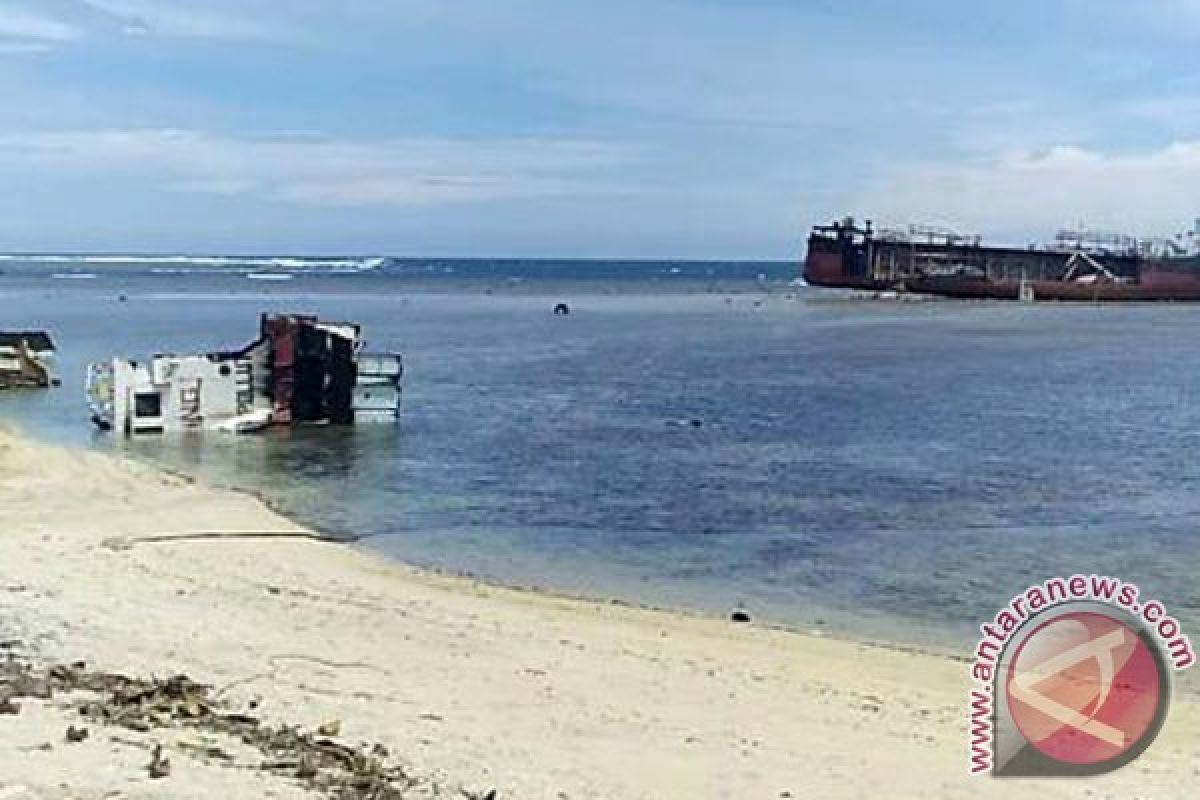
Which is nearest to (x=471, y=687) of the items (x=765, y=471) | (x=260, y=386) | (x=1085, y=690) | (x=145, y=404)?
(x=1085, y=690)

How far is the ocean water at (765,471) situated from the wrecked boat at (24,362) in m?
0.88

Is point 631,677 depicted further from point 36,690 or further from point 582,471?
point 582,471

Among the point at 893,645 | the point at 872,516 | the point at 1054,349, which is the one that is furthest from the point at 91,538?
the point at 1054,349

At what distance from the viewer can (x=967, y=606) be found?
14805mm

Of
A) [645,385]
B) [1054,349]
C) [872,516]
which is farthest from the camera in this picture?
[1054,349]

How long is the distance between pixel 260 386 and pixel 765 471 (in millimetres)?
10522

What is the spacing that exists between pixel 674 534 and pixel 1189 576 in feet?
19.3

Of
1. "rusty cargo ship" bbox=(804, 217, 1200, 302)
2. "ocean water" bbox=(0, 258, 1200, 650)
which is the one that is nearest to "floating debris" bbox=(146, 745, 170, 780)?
"ocean water" bbox=(0, 258, 1200, 650)

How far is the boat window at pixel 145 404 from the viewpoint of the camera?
91.4ft

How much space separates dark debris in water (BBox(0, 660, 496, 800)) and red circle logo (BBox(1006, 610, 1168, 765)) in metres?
4.08

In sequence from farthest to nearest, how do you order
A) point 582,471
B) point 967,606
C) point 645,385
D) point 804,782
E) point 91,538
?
point 645,385 < point 582,471 < point 91,538 < point 967,606 < point 804,782

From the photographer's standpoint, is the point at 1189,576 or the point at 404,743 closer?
the point at 404,743

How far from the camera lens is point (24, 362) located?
1441 inches

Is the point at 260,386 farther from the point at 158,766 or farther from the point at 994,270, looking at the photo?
the point at 994,270
